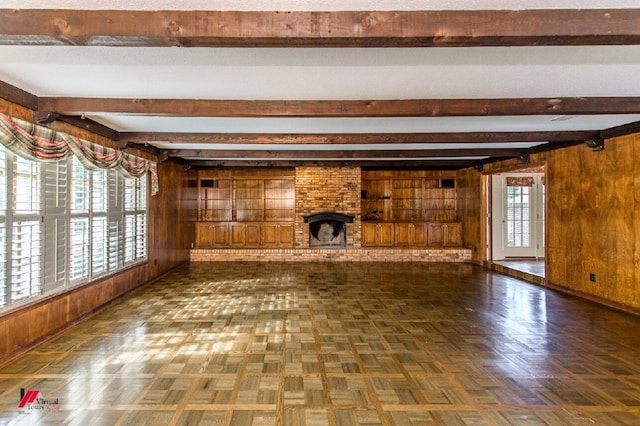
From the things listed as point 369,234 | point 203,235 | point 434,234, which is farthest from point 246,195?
point 434,234

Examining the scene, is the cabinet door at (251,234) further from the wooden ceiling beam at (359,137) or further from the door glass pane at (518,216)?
the door glass pane at (518,216)

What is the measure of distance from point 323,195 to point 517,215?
191 inches

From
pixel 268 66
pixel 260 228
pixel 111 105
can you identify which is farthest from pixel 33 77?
pixel 260 228

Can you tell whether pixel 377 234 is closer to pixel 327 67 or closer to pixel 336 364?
pixel 336 364

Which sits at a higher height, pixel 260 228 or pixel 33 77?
pixel 33 77

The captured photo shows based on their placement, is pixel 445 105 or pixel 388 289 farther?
pixel 388 289

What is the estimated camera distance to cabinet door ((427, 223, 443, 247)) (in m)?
9.91

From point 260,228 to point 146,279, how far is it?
378 cm

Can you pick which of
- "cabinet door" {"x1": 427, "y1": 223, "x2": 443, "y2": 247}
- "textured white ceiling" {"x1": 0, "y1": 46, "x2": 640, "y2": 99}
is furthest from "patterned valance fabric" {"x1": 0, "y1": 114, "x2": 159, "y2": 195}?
"cabinet door" {"x1": 427, "y1": 223, "x2": 443, "y2": 247}

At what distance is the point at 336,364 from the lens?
3.15 m

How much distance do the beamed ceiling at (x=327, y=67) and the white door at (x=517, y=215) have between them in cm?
349

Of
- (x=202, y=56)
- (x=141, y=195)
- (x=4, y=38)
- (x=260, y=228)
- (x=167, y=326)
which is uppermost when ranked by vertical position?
(x=202, y=56)

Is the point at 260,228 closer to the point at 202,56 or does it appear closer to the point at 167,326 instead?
the point at 167,326

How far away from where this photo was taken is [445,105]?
388 centimetres
